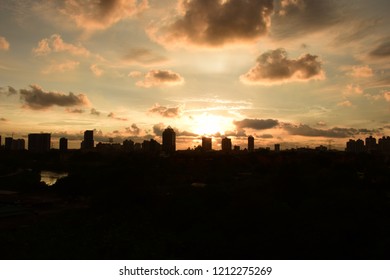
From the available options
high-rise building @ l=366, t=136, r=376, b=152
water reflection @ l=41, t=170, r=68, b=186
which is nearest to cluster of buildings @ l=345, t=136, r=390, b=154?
high-rise building @ l=366, t=136, r=376, b=152

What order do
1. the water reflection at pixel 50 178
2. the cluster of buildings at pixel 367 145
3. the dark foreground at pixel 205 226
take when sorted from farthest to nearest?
the cluster of buildings at pixel 367 145, the water reflection at pixel 50 178, the dark foreground at pixel 205 226

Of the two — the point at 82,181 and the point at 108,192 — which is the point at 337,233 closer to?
the point at 108,192

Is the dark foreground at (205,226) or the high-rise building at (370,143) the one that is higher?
the high-rise building at (370,143)

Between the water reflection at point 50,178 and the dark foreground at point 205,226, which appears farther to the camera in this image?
the water reflection at point 50,178

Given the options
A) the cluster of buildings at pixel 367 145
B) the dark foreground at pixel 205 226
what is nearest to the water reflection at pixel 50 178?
the dark foreground at pixel 205 226

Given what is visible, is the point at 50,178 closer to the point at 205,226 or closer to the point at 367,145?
the point at 205,226

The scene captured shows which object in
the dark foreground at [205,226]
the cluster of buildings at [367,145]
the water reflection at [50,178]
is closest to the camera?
the dark foreground at [205,226]

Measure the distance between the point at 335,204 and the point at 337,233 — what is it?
5598mm

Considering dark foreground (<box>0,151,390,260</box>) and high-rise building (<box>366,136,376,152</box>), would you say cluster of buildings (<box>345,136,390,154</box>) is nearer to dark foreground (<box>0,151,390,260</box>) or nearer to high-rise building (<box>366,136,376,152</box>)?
high-rise building (<box>366,136,376,152</box>)

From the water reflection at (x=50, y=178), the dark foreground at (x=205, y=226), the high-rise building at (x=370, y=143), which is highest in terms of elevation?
the high-rise building at (x=370, y=143)

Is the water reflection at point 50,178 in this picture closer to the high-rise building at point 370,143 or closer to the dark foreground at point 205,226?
the dark foreground at point 205,226

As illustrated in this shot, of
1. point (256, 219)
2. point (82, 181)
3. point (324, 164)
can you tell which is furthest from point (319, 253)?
point (324, 164)

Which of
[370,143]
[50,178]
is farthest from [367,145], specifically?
[50,178]

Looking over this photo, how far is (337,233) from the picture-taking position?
65.2 feet
